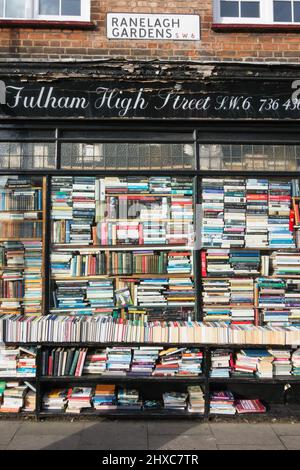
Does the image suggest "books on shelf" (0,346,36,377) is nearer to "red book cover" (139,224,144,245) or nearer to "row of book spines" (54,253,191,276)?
"row of book spines" (54,253,191,276)

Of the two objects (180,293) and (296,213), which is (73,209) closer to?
(180,293)

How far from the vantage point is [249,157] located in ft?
19.4

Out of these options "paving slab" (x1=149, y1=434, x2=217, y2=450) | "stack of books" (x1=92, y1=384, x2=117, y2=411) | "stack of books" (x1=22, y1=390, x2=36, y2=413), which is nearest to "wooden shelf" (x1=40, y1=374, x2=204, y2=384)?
"stack of books" (x1=92, y1=384, x2=117, y2=411)

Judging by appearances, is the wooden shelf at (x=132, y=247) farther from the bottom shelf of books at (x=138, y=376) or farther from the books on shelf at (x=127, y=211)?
the bottom shelf of books at (x=138, y=376)

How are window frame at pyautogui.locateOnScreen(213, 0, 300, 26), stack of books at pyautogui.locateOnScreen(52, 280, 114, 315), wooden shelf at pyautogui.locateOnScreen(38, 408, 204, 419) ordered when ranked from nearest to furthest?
wooden shelf at pyautogui.locateOnScreen(38, 408, 204, 419) → stack of books at pyautogui.locateOnScreen(52, 280, 114, 315) → window frame at pyautogui.locateOnScreen(213, 0, 300, 26)

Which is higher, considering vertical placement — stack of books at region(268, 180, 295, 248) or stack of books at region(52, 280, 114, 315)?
stack of books at region(268, 180, 295, 248)

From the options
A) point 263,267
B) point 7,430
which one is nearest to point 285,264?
point 263,267

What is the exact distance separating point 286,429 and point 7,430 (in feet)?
10.7

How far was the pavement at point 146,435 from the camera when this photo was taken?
14.7ft

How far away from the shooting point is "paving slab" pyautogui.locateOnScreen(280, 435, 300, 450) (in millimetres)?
4496

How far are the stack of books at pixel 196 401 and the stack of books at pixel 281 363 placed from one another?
0.97 m

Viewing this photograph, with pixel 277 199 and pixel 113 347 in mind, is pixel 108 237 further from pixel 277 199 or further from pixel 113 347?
pixel 277 199

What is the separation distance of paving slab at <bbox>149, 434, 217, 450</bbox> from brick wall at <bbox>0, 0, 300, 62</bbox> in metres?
4.82

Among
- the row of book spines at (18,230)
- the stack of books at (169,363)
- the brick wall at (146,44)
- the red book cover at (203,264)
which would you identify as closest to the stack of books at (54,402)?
the stack of books at (169,363)
